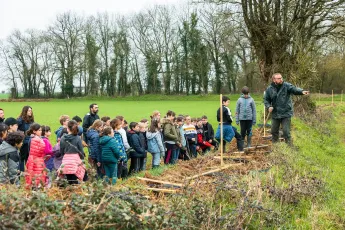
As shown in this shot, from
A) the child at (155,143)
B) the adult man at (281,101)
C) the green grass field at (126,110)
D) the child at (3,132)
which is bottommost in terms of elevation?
the green grass field at (126,110)

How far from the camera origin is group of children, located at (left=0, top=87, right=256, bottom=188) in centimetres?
713

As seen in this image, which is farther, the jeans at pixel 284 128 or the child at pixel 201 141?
the child at pixel 201 141

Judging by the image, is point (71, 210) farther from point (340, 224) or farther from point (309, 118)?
point (309, 118)

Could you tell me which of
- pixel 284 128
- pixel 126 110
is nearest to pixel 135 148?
pixel 284 128

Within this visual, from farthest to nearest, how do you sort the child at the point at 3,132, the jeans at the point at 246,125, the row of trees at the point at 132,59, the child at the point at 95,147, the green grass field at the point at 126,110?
the row of trees at the point at 132,59
the green grass field at the point at 126,110
the jeans at the point at 246,125
the child at the point at 95,147
the child at the point at 3,132

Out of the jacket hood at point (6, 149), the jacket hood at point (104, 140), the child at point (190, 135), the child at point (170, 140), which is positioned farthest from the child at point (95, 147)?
the child at point (190, 135)

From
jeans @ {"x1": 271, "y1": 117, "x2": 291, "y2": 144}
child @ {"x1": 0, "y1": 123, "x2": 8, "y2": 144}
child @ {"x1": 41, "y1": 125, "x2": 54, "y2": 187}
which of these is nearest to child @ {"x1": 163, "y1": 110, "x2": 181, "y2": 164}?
jeans @ {"x1": 271, "y1": 117, "x2": 291, "y2": 144}

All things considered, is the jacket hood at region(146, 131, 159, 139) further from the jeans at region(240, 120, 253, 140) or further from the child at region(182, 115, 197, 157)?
the jeans at region(240, 120, 253, 140)

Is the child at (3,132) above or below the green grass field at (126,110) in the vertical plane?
above

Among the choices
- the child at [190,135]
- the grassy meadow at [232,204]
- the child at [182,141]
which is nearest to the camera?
the grassy meadow at [232,204]

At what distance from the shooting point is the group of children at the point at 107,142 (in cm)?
713

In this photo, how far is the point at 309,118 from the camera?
59.2 feet

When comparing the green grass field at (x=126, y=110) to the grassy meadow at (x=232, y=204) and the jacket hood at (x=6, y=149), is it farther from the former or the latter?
the grassy meadow at (x=232, y=204)

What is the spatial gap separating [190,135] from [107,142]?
12.5 ft
